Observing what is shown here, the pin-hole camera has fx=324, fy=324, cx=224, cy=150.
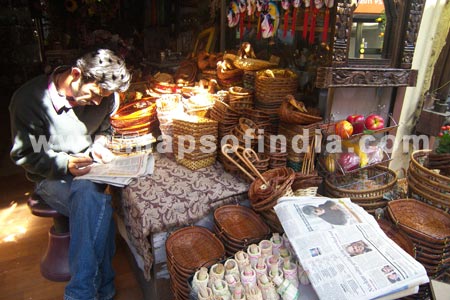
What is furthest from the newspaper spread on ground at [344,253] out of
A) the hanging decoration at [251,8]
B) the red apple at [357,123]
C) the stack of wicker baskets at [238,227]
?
the hanging decoration at [251,8]

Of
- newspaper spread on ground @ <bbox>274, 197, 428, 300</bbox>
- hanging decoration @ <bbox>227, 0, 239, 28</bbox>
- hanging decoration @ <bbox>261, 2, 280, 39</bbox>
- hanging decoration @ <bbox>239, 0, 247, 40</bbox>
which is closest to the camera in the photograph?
newspaper spread on ground @ <bbox>274, 197, 428, 300</bbox>

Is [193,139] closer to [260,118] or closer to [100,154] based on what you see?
[260,118]

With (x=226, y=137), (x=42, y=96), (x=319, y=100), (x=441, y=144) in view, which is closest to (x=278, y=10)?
(x=319, y=100)

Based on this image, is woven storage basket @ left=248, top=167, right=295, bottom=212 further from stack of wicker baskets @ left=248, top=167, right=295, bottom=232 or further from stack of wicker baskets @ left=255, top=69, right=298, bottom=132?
stack of wicker baskets @ left=255, top=69, right=298, bottom=132

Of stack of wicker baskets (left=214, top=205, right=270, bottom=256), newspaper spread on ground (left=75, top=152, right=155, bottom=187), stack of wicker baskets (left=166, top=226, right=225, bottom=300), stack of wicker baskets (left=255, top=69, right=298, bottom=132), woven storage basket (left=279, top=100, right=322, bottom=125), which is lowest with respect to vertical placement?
stack of wicker baskets (left=166, top=226, right=225, bottom=300)

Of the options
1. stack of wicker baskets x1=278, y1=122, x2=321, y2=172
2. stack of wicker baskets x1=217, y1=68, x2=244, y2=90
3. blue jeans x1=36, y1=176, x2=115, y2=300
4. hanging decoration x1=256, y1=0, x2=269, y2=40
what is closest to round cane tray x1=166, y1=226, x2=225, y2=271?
blue jeans x1=36, y1=176, x2=115, y2=300

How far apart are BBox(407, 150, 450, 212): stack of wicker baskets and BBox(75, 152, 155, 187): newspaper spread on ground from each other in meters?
1.65

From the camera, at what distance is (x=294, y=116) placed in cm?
192

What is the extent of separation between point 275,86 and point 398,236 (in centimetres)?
111

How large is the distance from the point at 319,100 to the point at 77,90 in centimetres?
147

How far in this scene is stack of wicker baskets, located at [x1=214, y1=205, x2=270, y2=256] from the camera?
1641 mm

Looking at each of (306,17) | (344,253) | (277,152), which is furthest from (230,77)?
(344,253)

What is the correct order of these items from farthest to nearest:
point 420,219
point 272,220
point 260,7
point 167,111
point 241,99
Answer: point 260,7 < point 167,111 < point 241,99 < point 420,219 < point 272,220

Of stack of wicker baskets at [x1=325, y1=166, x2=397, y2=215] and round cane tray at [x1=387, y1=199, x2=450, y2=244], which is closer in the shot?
round cane tray at [x1=387, y1=199, x2=450, y2=244]
